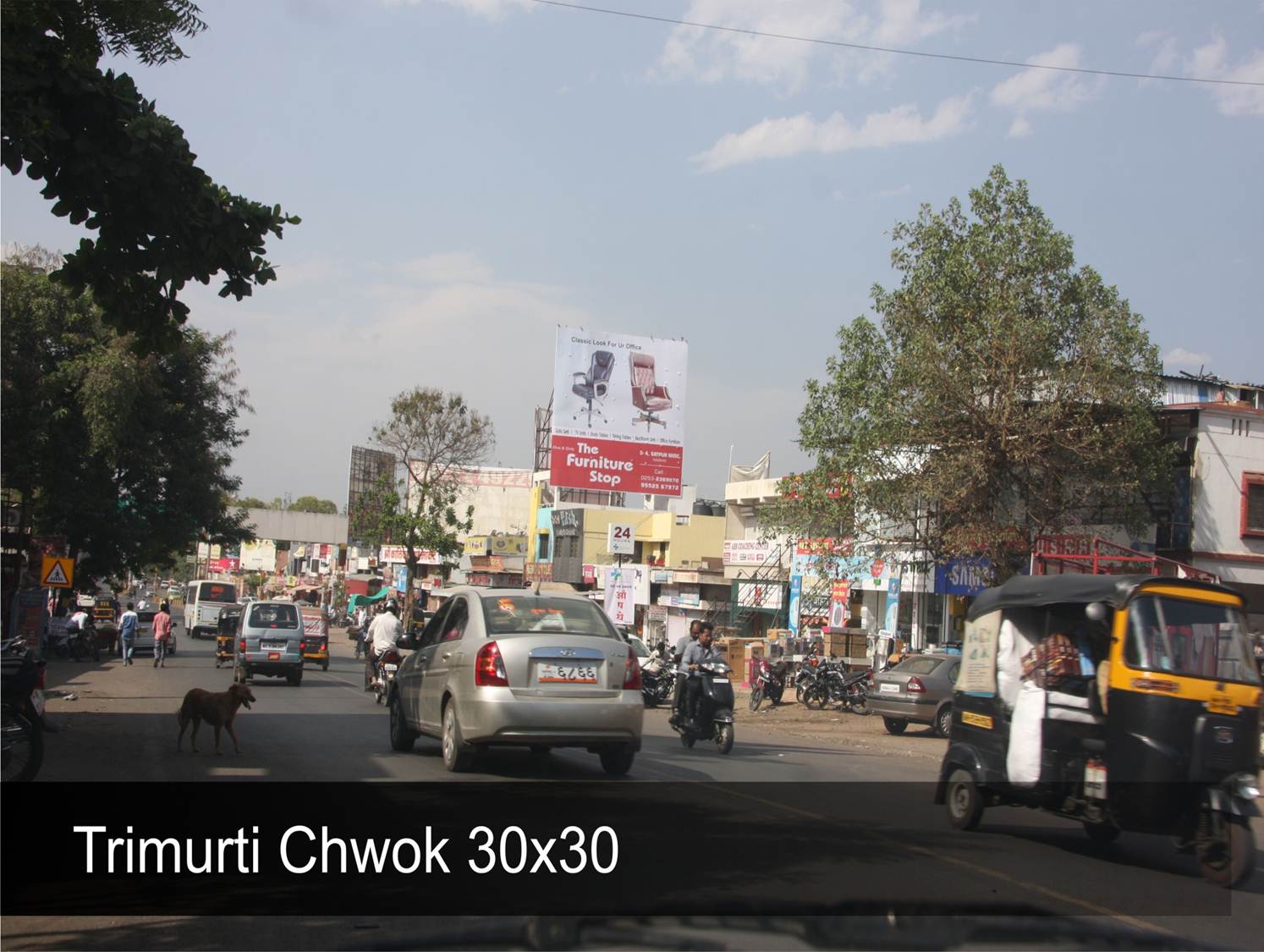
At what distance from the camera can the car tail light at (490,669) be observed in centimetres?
1096

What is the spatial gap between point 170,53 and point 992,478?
1879 cm

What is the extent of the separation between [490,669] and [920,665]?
1413cm

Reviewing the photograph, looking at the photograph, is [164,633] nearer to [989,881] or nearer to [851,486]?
[851,486]

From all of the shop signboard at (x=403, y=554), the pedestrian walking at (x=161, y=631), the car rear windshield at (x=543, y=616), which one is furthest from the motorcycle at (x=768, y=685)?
the shop signboard at (x=403, y=554)

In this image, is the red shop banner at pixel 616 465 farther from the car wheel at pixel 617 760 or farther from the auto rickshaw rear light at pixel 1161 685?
the auto rickshaw rear light at pixel 1161 685

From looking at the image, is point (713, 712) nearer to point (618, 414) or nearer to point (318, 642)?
point (618, 414)

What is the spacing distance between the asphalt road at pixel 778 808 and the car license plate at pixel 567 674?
108 cm

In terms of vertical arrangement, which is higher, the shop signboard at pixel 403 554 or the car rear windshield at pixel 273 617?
the shop signboard at pixel 403 554

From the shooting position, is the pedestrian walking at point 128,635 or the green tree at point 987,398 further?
the pedestrian walking at point 128,635

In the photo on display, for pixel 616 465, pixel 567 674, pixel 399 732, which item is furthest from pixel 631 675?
pixel 616 465

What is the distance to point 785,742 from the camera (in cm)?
2011

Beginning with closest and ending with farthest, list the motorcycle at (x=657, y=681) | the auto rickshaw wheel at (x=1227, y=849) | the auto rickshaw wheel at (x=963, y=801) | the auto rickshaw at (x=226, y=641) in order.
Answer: the auto rickshaw wheel at (x=1227, y=849) → the auto rickshaw wheel at (x=963, y=801) → the motorcycle at (x=657, y=681) → the auto rickshaw at (x=226, y=641)

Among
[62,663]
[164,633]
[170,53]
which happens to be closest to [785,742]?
[170,53]

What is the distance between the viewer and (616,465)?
31.8m
